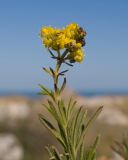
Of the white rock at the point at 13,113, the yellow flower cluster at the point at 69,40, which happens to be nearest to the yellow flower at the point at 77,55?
the yellow flower cluster at the point at 69,40

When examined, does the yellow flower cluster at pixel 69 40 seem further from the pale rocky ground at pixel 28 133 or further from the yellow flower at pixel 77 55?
the pale rocky ground at pixel 28 133

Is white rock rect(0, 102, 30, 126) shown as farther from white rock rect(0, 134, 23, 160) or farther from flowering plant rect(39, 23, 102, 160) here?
flowering plant rect(39, 23, 102, 160)

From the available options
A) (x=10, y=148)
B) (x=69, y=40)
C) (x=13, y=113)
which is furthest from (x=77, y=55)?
(x=13, y=113)

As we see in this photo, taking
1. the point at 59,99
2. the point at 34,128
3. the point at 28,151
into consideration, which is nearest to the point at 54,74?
the point at 59,99

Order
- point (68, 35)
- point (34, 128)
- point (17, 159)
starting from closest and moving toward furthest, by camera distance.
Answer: point (68, 35), point (17, 159), point (34, 128)

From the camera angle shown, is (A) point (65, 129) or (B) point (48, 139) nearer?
(A) point (65, 129)

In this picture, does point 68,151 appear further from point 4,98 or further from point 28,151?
point 4,98

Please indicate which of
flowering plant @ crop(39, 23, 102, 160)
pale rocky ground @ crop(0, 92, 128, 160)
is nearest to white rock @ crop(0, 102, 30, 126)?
pale rocky ground @ crop(0, 92, 128, 160)
